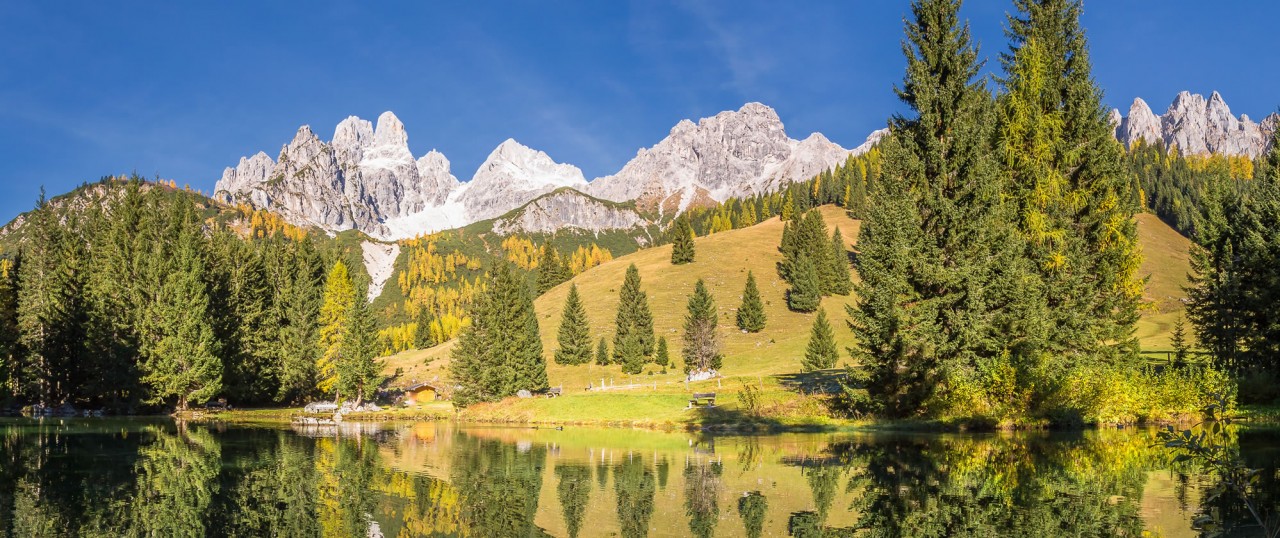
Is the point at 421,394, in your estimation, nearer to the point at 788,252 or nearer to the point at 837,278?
the point at 837,278

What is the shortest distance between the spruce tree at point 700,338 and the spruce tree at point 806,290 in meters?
29.5

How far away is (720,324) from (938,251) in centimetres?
8175

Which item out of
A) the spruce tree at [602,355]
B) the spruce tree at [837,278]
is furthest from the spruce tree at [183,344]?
the spruce tree at [837,278]

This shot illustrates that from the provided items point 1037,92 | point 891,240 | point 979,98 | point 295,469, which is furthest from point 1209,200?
point 295,469

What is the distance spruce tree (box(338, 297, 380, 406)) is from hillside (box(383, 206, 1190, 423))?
12443mm

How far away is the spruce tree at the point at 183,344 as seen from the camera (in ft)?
192

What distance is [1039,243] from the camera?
34.9m

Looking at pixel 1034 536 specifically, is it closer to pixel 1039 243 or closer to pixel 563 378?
pixel 1039 243

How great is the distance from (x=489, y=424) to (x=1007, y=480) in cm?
3883

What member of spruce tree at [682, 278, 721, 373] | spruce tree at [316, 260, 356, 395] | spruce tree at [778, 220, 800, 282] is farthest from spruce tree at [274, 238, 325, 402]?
spruce tree at [778, 220, 800, 282]

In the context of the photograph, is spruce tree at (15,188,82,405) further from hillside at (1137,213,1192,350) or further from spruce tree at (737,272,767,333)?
hillside at (1137,213,1192,350)

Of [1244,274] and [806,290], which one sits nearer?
[1244,274]

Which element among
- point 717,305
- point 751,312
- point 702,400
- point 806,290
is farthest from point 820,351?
point 717,305

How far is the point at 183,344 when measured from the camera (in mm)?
58938
